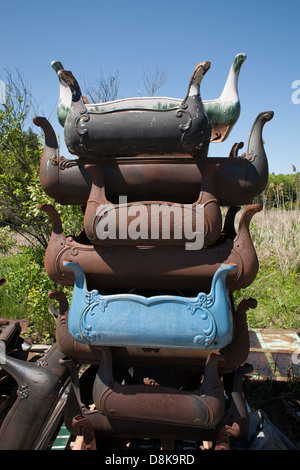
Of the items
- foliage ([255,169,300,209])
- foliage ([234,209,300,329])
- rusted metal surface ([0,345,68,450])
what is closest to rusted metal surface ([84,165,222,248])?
rusted metal surface ([0,345,68,450])

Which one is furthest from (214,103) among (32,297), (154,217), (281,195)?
(281,195)

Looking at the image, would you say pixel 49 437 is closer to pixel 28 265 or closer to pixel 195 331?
pixel 195 331

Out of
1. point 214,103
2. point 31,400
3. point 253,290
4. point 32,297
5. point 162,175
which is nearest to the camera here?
point 162,175

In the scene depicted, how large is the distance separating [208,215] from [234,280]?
15.2 inches

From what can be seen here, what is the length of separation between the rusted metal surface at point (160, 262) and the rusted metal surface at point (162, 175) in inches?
6.8

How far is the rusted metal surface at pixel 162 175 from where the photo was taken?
1.77 metres

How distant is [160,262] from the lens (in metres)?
1.77

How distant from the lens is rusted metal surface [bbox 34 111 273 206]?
1768mm

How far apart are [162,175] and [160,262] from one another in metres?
0.47

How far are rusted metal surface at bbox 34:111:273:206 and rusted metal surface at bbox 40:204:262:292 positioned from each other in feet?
0.57

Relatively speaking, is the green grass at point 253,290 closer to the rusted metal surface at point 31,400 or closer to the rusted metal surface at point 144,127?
the rusted metal surface at point 31,400

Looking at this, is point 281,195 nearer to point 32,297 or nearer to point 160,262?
point 32,297

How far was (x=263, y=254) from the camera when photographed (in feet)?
20.5

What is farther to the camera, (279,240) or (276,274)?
(279,240)
